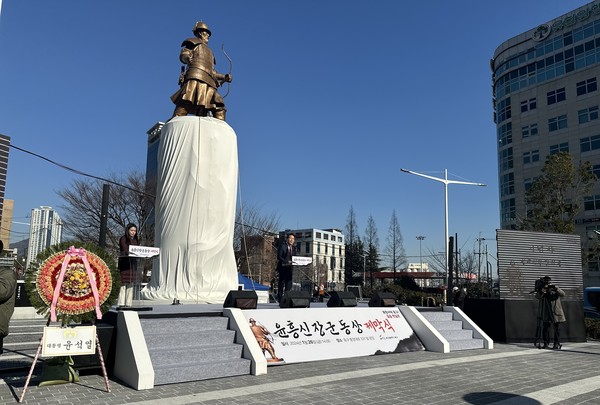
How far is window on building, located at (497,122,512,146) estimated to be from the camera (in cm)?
5388

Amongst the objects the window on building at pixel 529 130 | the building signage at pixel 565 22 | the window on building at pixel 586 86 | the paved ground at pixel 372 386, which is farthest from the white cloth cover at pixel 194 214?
the building signage at pixel 565 22

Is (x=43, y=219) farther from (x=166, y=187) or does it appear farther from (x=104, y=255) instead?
(x=104, y=255)

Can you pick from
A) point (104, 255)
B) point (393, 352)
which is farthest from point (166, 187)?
point (393, 352)

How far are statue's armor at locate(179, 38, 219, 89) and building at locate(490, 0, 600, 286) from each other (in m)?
36.3

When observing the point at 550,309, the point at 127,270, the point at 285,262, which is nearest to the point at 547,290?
the point at 550,309

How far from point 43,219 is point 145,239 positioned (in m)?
55.4

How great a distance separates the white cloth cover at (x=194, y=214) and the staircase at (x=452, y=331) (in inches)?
244

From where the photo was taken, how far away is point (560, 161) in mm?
25266

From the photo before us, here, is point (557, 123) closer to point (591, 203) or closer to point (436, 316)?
point (591, 203)

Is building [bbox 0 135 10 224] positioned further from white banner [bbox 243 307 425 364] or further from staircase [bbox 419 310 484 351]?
staircase [bbox 419 310 484 351]

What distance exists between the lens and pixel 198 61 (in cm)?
1557

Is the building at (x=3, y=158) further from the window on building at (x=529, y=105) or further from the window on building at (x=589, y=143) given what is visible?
the window on building at (x=529, y=105)

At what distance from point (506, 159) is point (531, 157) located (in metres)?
3.73

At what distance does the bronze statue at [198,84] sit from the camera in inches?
603
